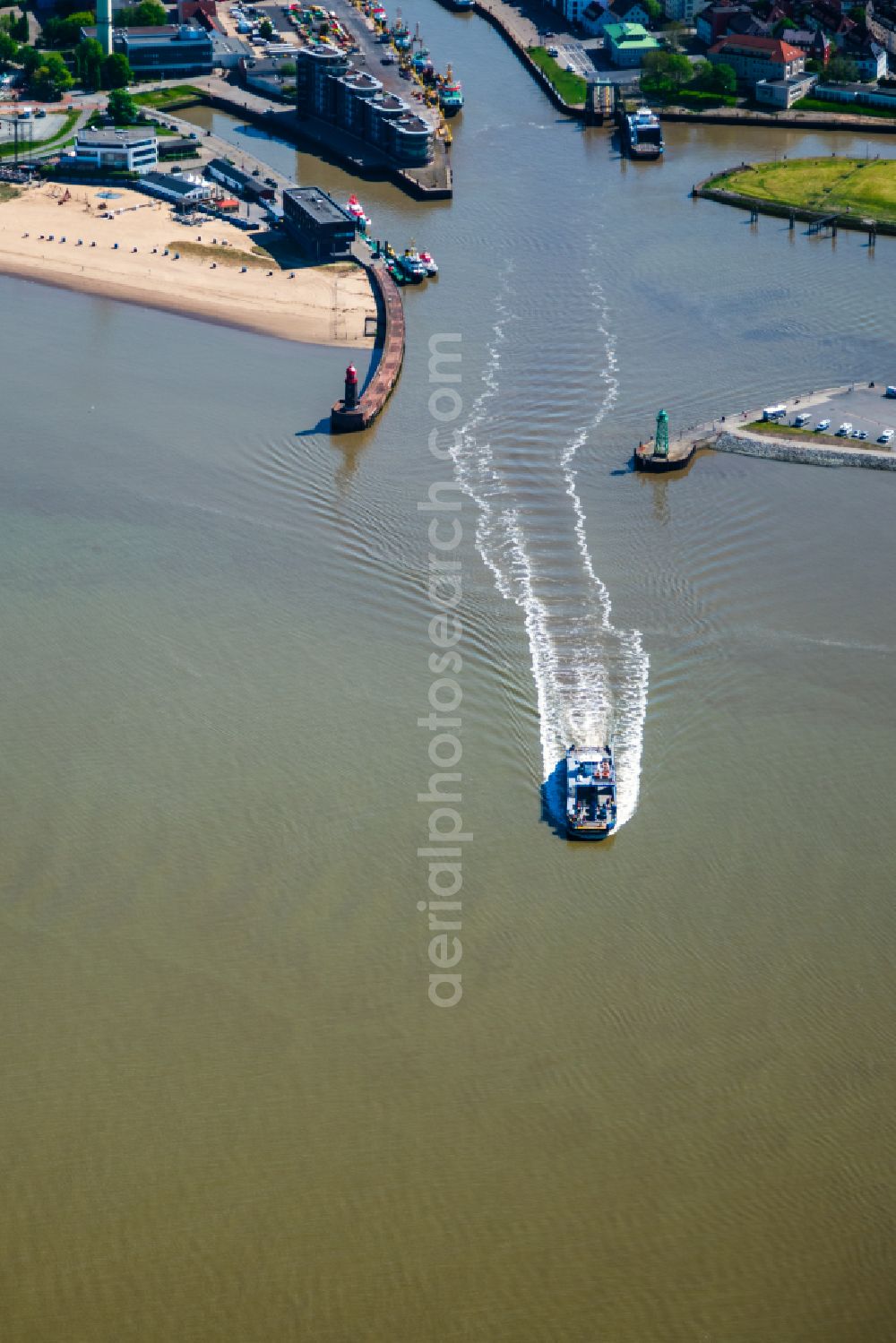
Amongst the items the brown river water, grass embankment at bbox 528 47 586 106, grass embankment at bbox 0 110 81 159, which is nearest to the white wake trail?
the brown river water

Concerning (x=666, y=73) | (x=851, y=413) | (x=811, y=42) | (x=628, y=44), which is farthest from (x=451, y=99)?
(x=851, y=413)

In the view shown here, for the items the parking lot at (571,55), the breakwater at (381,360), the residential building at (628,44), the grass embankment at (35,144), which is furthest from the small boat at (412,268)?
the residential building at (628,44)

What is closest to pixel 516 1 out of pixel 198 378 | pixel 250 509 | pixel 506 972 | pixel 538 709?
pixel 198 378

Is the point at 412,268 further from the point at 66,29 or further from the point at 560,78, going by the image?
the point at 66,29

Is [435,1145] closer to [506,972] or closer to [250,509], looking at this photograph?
[506,972]

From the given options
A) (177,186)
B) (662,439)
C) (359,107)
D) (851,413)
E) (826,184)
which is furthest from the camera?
(359,107)
